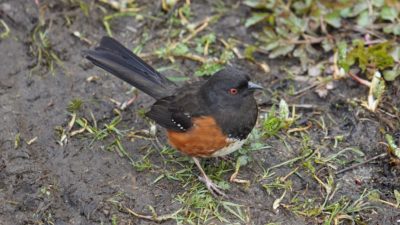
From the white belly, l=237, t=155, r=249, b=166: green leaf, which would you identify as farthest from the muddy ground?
the white belly

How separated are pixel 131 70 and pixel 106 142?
618mm

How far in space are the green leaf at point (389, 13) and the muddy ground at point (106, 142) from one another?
71cm

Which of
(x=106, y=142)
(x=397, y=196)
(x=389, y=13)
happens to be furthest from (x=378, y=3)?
(x=106, y=142)

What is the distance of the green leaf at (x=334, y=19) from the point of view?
231 inches

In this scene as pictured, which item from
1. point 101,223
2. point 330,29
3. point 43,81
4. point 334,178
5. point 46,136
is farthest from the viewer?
point 330,29

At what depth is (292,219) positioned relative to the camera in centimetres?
446

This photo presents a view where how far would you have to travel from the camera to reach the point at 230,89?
15.0 feet

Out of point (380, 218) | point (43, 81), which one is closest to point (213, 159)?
point (380, 218)

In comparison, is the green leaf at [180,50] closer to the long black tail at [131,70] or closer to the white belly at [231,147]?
the long black tail at [131,70]

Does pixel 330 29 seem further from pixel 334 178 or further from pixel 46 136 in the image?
pixel 46 136

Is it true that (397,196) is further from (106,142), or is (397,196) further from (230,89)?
(106,142)

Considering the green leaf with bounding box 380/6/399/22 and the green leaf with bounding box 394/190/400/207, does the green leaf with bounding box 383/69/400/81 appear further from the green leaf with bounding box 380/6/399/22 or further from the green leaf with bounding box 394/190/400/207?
the green leaf with bounding box 394/190/400/207

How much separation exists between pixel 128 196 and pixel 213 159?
2.59 ft

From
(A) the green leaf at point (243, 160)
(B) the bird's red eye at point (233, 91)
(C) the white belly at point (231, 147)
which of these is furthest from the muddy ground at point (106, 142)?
(B) the bird's red eye at point (233, 91)
